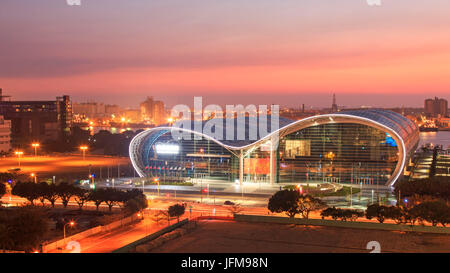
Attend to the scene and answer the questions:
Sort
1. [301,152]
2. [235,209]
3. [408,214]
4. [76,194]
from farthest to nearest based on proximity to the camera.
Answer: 1. [301,152]
2. [76,194]
3. [235,209]
4. [408,214]

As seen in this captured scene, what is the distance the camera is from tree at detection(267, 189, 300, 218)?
98.0 ft

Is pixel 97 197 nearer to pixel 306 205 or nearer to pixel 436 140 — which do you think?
pixel 306 205

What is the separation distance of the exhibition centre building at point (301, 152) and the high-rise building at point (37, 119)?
2191 inches

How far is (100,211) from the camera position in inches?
1357

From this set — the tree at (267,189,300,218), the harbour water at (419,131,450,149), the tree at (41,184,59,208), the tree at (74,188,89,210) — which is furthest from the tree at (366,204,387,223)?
the harbour water at (419,131,450,149)

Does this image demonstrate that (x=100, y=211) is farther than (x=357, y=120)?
No

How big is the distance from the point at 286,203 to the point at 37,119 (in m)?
87.2

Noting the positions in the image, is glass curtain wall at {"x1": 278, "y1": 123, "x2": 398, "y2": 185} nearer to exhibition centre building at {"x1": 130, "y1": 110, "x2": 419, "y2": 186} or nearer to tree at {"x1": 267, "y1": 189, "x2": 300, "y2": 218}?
exhibition centre building at {"x1": 130, "y1": 110, "x2": 419, "y2": 186}

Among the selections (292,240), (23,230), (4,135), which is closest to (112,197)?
(23,230)

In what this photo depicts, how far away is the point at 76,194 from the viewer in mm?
34750

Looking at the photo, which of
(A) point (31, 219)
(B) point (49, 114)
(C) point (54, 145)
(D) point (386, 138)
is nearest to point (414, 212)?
(D) point (386, 138)

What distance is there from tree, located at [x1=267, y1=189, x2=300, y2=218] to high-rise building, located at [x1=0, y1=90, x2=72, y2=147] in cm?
7438
